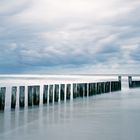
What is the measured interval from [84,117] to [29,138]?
5.33 m

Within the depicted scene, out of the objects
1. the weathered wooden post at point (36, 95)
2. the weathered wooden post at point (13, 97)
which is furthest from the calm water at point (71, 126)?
the weathered wooden post at point (36, 95)

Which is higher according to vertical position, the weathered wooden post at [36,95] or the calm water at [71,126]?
the weathered wooden post at [36,95]

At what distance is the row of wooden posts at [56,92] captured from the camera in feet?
66.6

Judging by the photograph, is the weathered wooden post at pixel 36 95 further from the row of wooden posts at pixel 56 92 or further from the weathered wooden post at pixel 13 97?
the weathered wooden post at pixel 13 97

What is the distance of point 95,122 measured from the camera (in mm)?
13883

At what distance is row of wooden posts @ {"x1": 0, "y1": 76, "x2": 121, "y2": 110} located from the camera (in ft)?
66.6

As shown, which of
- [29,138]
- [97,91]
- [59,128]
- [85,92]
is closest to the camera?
[29,138]

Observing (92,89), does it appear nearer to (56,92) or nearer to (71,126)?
(56,92)

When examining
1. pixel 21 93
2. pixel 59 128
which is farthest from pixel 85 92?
pixel 59 128

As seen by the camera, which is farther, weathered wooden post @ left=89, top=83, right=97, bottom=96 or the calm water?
weathered wooden post @ left=89, top=83, right=97, bottom=96

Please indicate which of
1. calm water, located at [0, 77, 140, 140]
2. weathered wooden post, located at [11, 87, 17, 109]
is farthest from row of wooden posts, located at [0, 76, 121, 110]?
calm water, located at [0, 77, 140, 140]

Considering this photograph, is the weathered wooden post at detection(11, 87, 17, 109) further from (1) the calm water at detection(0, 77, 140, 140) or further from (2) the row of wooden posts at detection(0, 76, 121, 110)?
(1) the calm water at detection(0, 77, 140, 140)

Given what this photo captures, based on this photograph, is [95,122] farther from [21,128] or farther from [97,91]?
[97,91]

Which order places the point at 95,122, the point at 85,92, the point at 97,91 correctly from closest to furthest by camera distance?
the point at 95,122 < the point at 85,92 < the point at 97,91
